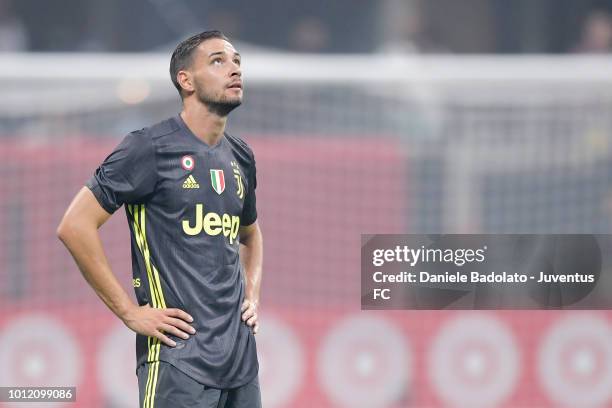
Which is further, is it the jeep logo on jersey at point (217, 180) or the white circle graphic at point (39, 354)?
the white circle graphic at point (39, 354)

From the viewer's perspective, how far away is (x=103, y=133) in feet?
23.9

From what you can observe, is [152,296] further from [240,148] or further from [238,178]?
[240,148]

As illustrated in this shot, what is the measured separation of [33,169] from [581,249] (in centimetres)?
315

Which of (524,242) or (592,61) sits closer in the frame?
(524,242)

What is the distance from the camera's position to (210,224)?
457cm

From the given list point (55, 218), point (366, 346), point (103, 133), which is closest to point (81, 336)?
point (55, 218)

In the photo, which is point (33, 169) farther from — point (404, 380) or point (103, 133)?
point (404, 380)

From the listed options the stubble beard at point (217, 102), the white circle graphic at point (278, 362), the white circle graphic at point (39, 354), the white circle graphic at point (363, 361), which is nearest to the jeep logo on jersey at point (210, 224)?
the stubble beard at point (217, 102)

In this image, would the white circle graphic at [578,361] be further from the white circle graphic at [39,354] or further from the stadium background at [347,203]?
Answer: the white circle graphic at [39,354]

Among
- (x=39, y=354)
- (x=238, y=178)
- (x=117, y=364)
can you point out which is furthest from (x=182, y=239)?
(x=39, y=354)

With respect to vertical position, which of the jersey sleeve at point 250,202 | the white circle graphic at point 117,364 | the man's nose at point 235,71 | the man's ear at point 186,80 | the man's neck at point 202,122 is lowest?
the white circle graphic at point 117,364

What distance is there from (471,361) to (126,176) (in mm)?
3304

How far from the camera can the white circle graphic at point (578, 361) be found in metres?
7.16

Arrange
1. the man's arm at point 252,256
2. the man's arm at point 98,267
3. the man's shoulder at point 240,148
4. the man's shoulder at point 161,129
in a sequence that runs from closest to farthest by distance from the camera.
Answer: the man's arm at point 98,267, the man's shoulder at point 161,129, the man's shoulder at point 240,148, the man's arm at point 252,256
